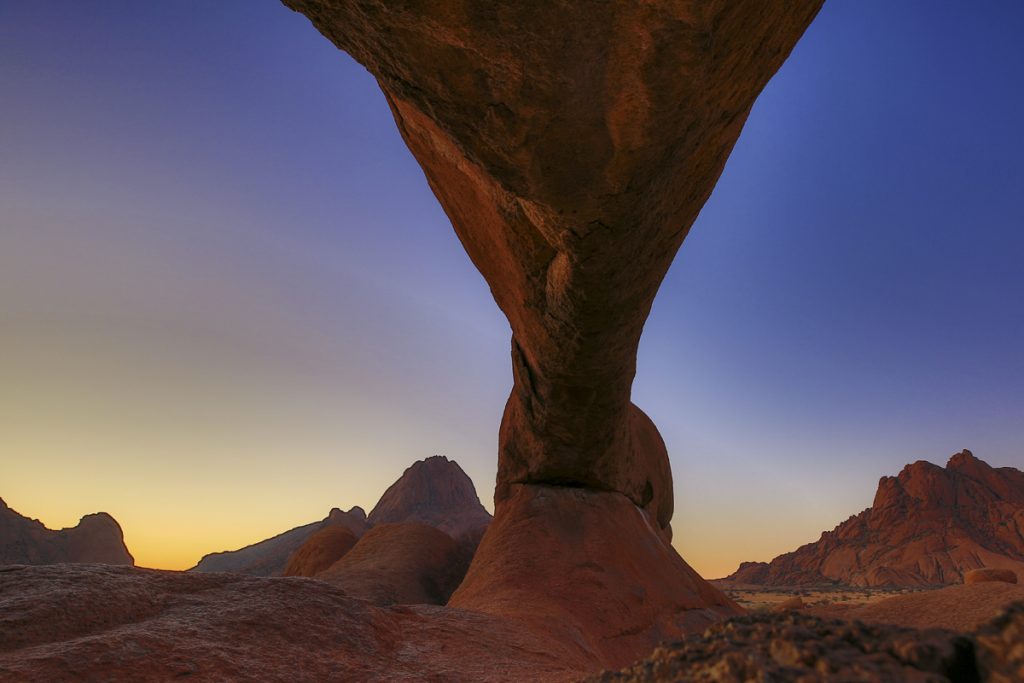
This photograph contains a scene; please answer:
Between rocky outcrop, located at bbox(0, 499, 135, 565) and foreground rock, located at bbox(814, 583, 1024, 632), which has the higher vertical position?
rocky outcrop, located at bbox(0, 499, 135, 565)

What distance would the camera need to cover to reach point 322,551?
66.1 feet

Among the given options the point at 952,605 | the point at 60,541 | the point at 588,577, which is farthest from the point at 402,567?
the point at 60,541

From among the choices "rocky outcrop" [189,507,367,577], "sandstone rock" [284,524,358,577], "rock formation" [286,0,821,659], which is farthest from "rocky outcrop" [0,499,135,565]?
"rock formation" [286,0,821,659]

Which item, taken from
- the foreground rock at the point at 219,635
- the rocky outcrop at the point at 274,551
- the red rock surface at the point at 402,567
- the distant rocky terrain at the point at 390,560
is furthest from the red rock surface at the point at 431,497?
the foreground rock at the point at 219,635

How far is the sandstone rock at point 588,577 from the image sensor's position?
947cm

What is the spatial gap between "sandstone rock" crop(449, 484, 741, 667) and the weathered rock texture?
45.3m

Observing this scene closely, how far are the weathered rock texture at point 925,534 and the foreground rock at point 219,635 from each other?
5415 cm

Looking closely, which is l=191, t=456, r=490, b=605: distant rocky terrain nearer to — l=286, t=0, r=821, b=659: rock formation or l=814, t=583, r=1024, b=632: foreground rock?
l=286, t=0, r=821, b=659: rock formation

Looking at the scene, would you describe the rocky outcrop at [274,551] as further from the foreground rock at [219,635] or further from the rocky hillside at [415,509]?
the foreground rock at [219,635]

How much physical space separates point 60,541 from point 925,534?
79195mm

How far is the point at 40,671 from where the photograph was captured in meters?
3.12

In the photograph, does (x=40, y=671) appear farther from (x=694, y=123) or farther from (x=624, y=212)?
(x=694, y=123)

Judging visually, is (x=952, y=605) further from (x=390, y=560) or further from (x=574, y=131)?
(x=390, y=560)

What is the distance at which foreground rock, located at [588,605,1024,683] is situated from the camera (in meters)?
1.37
